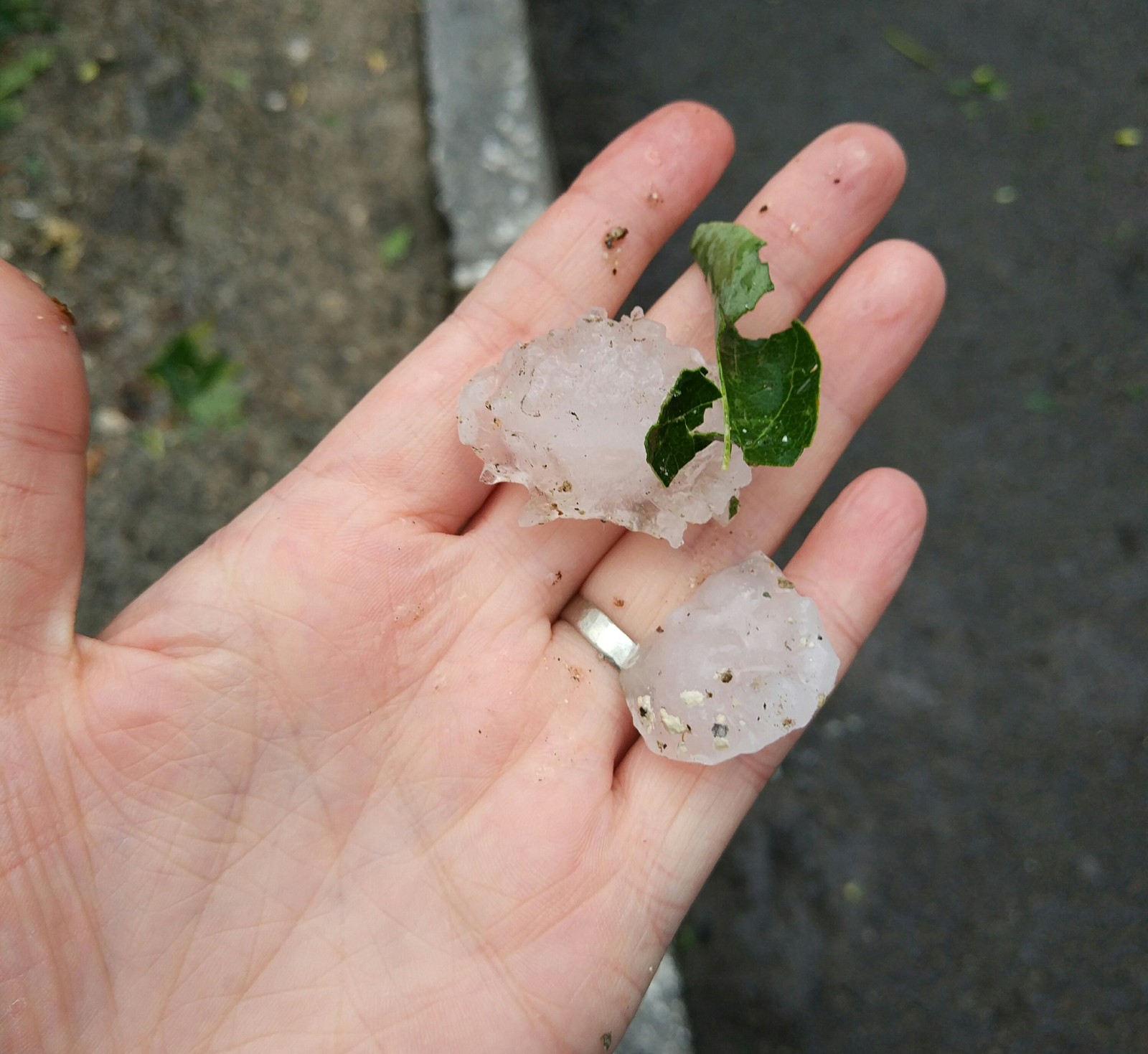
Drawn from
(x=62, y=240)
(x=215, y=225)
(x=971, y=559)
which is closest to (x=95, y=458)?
(x=62, y=240)

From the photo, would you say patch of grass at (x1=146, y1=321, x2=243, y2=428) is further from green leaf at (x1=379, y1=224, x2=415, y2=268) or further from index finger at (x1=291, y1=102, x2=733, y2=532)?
index finger at (x1=291, y1=102, x2=733, y2=532)

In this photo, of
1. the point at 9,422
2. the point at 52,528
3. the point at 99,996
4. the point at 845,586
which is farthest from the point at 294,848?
the point at 845,586

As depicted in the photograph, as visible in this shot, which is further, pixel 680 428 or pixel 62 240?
pixel 62 240

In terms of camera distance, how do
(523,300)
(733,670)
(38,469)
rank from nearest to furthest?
(38,469)
(733,670)
(523,300)

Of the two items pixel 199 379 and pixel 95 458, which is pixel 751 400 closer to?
pixel 199 379

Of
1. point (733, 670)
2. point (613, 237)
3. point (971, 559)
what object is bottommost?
point (971, 559)

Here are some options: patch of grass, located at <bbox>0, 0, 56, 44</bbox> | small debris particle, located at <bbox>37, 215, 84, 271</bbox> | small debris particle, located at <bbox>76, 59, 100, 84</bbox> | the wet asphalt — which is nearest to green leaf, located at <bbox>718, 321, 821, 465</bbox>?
the wet asphalt

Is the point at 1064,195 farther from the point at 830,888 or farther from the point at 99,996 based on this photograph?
the point at 99,996

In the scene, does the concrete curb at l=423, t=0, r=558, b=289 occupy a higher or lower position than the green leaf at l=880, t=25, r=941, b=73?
higher
